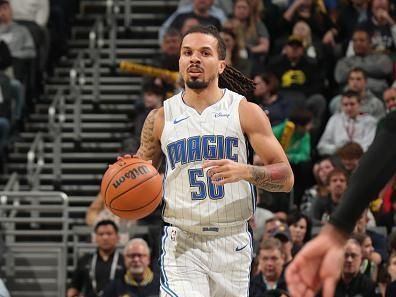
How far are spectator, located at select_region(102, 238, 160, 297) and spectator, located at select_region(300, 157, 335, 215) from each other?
8.15 feet

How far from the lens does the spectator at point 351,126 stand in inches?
519

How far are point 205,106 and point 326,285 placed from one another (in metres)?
4.12

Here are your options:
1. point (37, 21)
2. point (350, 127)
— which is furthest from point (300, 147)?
point (37, 21)

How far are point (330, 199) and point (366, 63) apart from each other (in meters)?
2.94

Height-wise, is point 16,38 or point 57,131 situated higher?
point 16,38

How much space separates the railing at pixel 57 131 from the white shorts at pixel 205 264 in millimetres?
7413

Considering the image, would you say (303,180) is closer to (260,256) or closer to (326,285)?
(260,256)

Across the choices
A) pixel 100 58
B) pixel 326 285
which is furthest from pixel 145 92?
pixel 326 285

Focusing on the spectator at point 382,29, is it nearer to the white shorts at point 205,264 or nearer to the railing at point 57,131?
the railing at point 57,131

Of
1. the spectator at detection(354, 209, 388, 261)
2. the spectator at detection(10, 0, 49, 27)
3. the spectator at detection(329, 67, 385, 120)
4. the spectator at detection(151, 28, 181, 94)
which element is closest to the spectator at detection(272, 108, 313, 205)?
the spectator at detection(329, 67, 385, 120)

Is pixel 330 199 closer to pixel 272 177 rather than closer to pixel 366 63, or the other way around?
pixel 366 63

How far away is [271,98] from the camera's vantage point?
13844mm

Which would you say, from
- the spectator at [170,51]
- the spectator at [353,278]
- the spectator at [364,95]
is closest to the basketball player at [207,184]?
the spectator at [353,278]

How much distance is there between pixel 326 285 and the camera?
9.30ft
